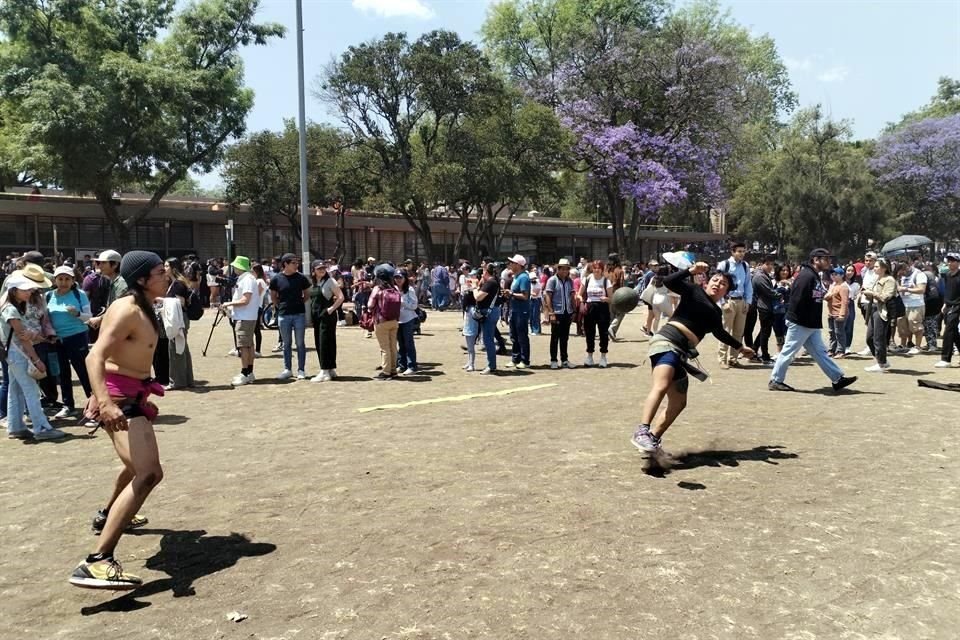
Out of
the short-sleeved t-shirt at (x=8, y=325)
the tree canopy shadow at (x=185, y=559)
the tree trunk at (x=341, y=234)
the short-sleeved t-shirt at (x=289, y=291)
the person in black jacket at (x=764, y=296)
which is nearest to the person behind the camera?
the tree canopy shadow at (x=185, y=559)

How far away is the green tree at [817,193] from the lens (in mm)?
44344

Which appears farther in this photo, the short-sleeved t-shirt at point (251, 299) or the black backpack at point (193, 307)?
the short-sleeved t-shirt at point (251, 299)

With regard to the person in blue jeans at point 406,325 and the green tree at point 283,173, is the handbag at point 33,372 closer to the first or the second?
the person in blue jeans at point 406,325

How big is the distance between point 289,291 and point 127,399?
6494mm

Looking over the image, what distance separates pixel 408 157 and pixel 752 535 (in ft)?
87.9

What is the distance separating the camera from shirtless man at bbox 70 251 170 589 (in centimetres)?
384

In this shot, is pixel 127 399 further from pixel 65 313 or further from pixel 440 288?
pixel 440 288

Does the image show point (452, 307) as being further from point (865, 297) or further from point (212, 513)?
point (212, 513)

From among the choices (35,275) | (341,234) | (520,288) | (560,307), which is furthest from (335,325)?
(341,234)

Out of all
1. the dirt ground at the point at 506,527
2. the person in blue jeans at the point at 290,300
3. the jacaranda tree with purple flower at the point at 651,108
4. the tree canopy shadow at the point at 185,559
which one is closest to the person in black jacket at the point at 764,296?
the dirt ground at the point at 506,527

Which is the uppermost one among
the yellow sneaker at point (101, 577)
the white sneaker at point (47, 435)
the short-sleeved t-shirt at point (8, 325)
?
the short-sleeved t-shirt at point (8, 325)

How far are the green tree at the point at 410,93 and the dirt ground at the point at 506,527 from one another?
68.2 feet

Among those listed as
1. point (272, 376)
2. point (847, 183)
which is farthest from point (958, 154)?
point (272, 376)

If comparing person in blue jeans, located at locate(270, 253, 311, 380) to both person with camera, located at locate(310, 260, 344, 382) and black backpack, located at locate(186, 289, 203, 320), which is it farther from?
black backpack, located at locate(186, 289, 203, 320)
